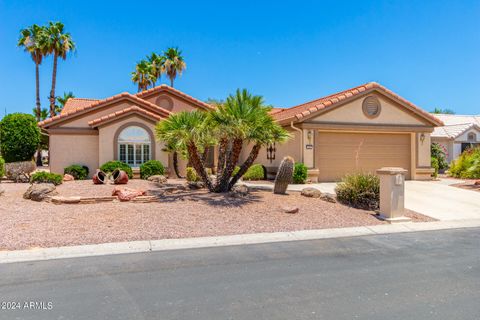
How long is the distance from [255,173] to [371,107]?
724cm

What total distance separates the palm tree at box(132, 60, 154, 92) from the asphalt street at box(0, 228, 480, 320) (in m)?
36.0

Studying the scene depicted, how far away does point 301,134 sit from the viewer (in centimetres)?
1756

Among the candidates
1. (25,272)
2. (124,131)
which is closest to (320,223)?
(25,272)

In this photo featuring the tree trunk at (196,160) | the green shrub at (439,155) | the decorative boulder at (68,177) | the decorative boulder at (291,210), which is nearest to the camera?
the decorative boulder at (291,210)

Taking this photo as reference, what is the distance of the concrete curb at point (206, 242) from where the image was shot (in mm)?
6547

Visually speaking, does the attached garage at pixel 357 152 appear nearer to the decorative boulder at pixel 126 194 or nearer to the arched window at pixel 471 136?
the decorative boulder at pixel 126 194

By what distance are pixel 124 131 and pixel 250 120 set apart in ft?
32.4

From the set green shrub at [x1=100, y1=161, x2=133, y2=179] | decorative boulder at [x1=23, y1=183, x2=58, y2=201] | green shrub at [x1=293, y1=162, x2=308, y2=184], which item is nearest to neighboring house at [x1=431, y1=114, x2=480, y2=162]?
green shrub at [x1=293, y1=162, x2=308, y2=184]

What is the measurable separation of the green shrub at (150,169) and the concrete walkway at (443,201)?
24.1 ft

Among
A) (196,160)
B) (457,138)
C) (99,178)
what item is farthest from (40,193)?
(457,138)

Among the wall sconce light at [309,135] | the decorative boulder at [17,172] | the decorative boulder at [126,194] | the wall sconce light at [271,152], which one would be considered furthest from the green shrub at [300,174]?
the decorative boulder at [17,172]

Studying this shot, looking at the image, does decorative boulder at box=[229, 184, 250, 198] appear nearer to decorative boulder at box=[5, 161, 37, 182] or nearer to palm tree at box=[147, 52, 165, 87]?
decorative boulder at box=[5, 161, 37, 182]

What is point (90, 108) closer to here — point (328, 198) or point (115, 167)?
point (115, 167)

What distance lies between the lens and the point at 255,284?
5.05 m
